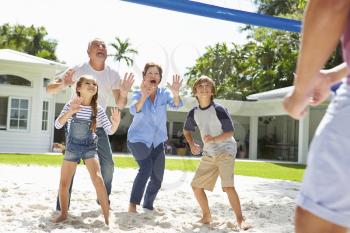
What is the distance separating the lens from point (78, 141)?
13.8 feet

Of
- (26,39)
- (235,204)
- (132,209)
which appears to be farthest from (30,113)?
(26,39)

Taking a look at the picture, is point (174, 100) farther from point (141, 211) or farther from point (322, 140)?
point (322, 140)

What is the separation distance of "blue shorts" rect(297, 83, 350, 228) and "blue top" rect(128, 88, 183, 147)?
371 cm

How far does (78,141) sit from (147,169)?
0.99 metres

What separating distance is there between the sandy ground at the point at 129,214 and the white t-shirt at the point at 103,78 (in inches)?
43.4

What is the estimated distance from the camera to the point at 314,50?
1231 millimetres

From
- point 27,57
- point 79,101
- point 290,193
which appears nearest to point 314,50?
point 79,101

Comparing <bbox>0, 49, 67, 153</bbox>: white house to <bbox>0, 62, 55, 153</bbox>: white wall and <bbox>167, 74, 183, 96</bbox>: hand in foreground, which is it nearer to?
<bbox>0, 62, 55, 153</bbox>: white wall

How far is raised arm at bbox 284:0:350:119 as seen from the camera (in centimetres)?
121

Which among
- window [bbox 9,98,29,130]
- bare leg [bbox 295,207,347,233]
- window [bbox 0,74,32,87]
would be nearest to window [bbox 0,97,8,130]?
window [bbox 9,98,29,130]

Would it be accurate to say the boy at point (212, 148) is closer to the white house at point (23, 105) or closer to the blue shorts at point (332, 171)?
the blue shorts at point (332, 171)

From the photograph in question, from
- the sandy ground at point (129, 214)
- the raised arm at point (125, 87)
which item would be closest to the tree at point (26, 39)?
the sandy ground at point (129, 214)

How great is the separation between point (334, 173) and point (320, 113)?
2315 cm

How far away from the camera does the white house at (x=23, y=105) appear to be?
19.9 meters
